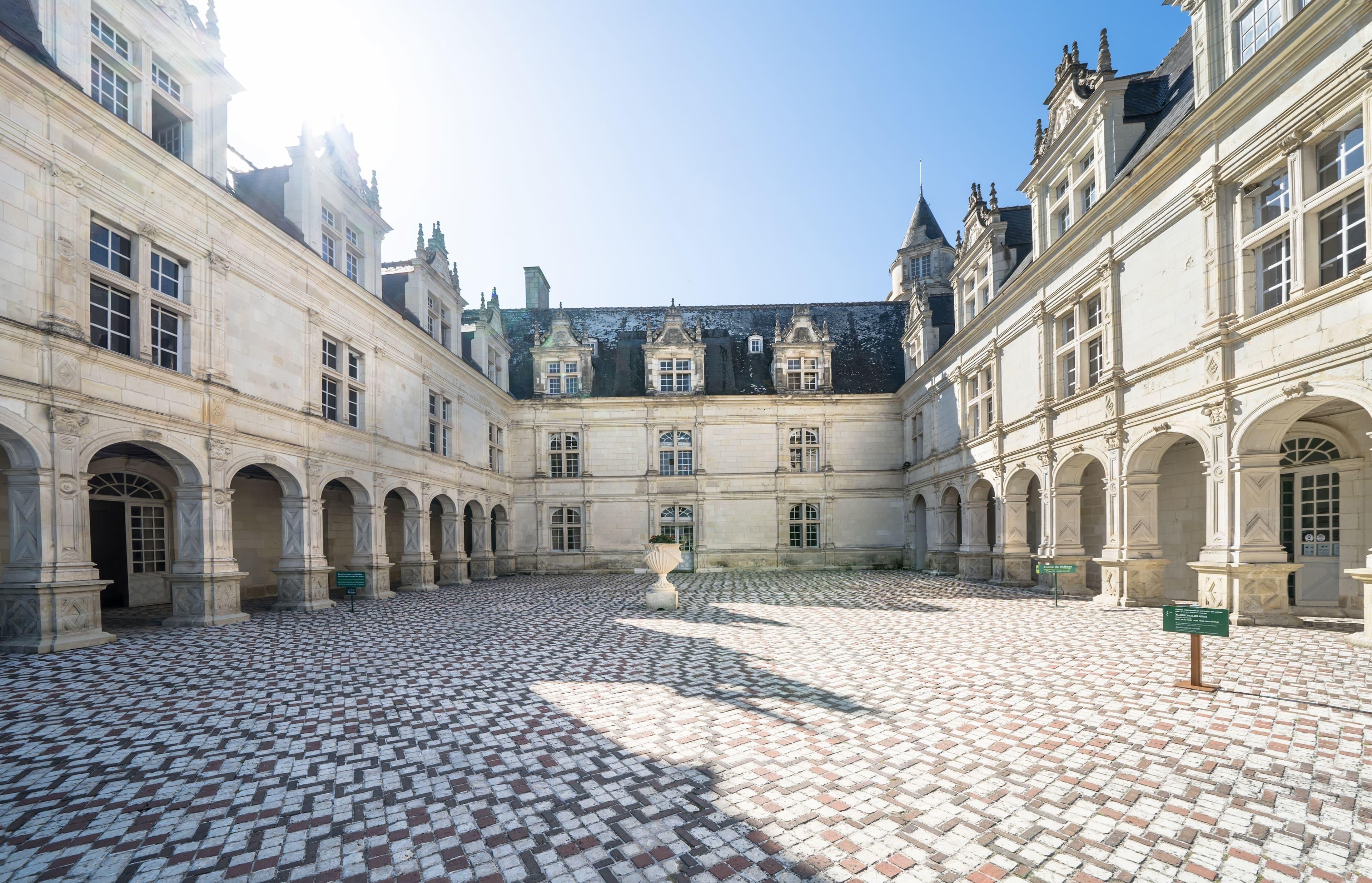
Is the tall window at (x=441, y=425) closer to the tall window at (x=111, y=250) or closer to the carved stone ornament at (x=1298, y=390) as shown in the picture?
the tall window at (x=111, y=250)

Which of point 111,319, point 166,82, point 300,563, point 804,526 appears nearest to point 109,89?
point 166,82

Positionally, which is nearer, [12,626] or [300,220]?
[12,626]

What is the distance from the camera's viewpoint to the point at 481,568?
24438 mm

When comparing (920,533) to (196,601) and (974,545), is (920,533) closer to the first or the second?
(974,545)

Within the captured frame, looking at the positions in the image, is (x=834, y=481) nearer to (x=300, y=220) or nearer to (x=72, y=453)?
(x=300, y=220)

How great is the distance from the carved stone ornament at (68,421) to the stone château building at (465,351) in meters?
0.04

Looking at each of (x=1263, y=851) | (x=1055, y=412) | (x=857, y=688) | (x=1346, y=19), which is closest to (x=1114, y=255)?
(x=1055, y=412)

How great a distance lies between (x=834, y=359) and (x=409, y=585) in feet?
69.9

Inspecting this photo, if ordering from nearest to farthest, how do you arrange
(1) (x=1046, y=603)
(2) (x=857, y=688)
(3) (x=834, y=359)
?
(2) (x=857, y=688) → (1) (x=1046, y=603) → (3) (x=834, y=359)

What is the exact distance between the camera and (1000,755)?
197 inches

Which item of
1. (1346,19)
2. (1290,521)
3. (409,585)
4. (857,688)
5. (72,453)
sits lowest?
(409,585)

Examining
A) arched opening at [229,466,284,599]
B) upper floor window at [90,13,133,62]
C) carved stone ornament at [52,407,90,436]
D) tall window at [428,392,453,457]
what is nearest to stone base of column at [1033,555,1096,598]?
tall window at [428,392,453,457]

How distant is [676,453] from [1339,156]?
22303mm

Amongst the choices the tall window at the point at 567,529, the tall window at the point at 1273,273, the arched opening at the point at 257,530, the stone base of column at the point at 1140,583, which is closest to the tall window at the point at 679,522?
the tall window at the point at 567,529
